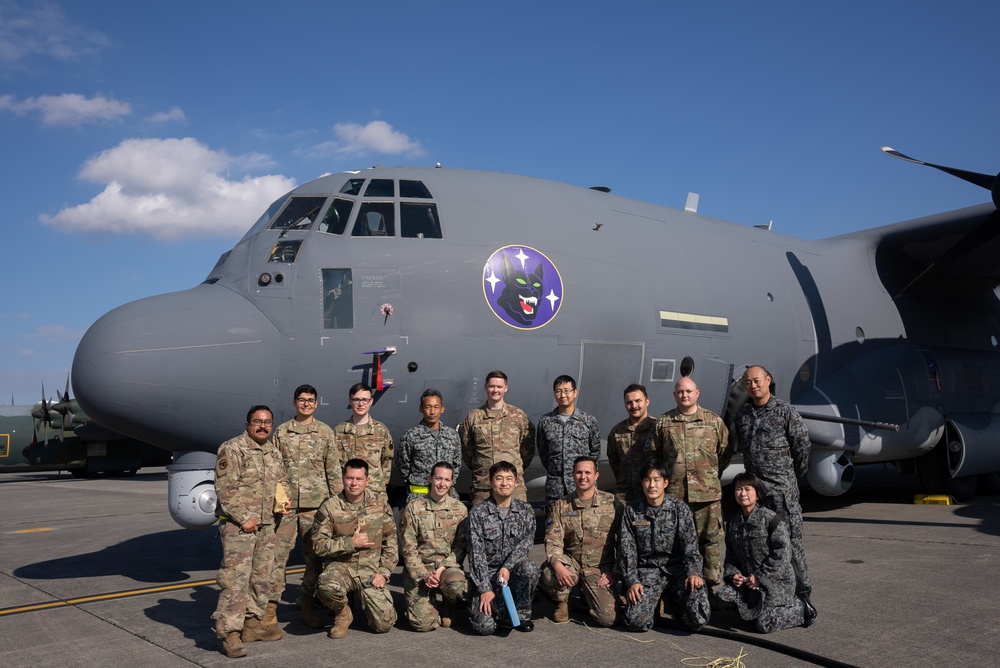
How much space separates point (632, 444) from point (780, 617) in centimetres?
199

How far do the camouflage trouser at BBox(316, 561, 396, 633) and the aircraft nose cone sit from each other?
2.13 m

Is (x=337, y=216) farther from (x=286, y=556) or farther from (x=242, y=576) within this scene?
(x=242, y=576)

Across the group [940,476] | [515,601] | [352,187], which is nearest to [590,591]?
[515,601]

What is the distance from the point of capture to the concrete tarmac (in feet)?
17.1

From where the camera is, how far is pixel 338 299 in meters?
7.79

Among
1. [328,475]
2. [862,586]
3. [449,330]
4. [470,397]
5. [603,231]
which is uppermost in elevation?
[603,231]

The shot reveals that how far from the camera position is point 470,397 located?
317 inches

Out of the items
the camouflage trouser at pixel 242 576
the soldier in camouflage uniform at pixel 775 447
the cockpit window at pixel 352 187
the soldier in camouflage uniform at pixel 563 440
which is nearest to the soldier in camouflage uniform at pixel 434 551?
the soldier in camouflage uniform at pixel 563 440

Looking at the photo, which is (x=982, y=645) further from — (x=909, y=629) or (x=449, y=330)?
(x=449, y=330)

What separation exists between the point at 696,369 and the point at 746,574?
3874 millimetres

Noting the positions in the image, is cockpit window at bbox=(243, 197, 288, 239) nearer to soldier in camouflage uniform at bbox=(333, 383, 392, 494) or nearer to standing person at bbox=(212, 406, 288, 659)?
soldier in camouflage uniform at bbox=(333, 383, 392, 494)

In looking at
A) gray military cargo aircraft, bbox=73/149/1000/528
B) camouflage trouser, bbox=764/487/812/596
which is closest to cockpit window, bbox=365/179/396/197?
gray military cargo aircraft, bbox=73/149/1000/528

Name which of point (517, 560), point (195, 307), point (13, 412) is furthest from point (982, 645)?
point (13, 412)

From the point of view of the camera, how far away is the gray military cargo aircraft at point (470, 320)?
7.25 meters
